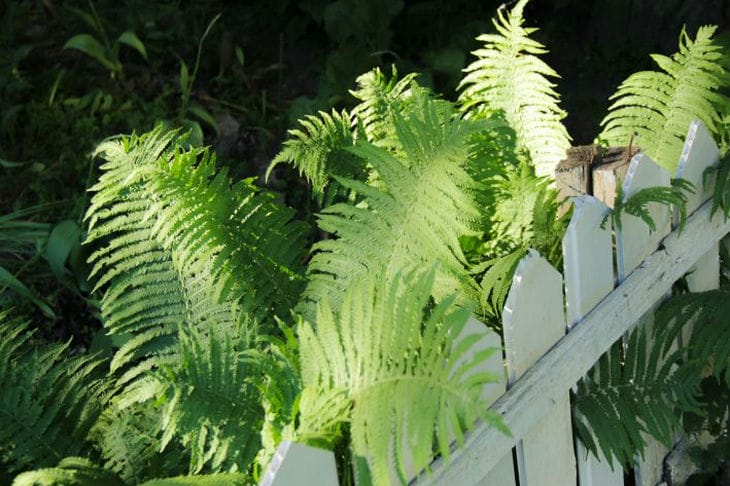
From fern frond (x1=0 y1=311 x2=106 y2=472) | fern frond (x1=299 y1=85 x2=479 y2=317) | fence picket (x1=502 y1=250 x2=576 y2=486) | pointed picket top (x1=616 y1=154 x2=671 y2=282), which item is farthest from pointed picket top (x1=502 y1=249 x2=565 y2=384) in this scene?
fern frond (x1=0 y1=311 x2=106 y2=472)

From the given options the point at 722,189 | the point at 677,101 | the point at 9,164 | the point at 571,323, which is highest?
the point at 9,164

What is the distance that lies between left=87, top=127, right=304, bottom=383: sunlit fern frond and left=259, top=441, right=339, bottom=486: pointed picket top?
26.6 inches

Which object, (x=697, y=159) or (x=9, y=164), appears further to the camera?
(x=9, y=164)

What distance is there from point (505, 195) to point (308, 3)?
7.95 feet

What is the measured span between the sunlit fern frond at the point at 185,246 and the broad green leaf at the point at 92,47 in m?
2.10

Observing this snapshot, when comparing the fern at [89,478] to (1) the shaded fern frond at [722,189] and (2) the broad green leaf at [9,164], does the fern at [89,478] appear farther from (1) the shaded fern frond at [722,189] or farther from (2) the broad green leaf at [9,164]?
(2) the broad green leaf at [9,164]

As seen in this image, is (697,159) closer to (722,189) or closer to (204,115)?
(722,189)

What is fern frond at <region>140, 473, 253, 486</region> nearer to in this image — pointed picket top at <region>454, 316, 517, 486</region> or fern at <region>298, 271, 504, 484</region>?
fern at <region>298, 271, 504, 484</region>

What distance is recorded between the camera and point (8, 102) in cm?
444

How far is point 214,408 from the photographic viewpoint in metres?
1.96

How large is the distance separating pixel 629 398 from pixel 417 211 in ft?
2.30

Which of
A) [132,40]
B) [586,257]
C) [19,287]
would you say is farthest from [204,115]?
[586,257]

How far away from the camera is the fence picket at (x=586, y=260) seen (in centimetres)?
222

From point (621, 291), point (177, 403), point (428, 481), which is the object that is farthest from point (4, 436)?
point (621, 291)
